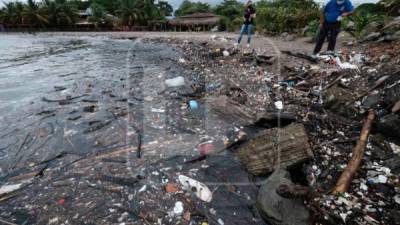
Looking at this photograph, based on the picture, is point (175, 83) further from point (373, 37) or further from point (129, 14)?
point (129, 14)

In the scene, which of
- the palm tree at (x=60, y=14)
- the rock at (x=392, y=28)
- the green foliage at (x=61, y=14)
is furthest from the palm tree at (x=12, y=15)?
the rock at (x=392, y=28)

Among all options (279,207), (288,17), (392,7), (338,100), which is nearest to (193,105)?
(338,100)

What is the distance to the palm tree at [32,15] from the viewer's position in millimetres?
30250

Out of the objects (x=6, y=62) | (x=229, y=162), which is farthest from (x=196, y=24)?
(x=229, y=162)

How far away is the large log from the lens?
2273mm

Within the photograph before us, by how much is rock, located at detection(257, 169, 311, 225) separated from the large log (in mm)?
281

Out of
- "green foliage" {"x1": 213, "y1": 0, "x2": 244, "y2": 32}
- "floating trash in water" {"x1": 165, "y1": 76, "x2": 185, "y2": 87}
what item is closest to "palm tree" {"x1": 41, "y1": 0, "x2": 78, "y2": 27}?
"green foliage" {"x1": 213, "y1": 0, "x2": 244, "y2": 32}

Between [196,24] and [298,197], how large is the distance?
26.6 meters

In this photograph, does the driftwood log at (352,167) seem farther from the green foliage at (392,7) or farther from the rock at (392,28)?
the green foliage at (392,7)

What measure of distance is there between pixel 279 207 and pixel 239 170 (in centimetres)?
65

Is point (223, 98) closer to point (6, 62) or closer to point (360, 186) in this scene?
point (360, 186)

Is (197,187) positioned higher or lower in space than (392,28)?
lower

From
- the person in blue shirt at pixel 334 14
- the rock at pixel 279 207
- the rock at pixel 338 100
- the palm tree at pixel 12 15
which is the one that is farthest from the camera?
the palm tree at pixel 12 15

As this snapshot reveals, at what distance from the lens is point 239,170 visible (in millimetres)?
2385
